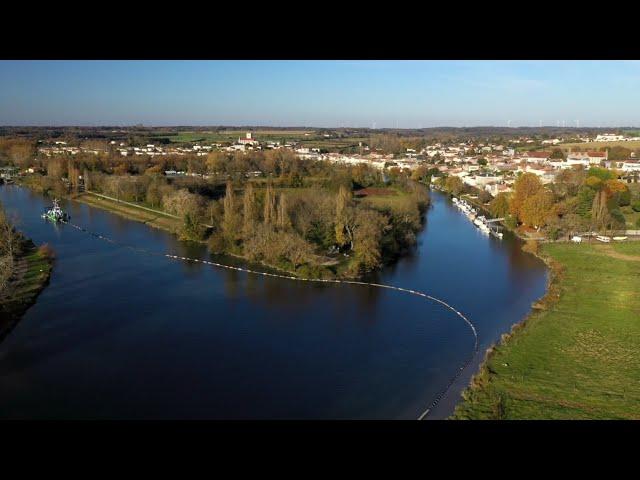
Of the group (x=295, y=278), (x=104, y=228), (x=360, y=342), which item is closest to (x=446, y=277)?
(x=295, y=278)

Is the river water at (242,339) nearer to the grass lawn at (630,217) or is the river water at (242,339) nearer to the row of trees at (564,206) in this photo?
the row of trees at (564,206)

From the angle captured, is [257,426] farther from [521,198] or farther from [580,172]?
[580,172]

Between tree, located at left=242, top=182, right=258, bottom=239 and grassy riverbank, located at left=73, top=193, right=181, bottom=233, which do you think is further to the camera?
grassy riverbank, located at left=73, top=193, right=181, bottom=233

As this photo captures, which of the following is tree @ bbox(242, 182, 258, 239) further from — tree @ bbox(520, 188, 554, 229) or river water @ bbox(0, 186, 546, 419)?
tree @ bbox(520, 188, 554, 229)

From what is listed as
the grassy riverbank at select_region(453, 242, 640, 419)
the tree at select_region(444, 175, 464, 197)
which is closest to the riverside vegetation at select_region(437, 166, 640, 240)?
the tree at select_region(444, 175, 464, 197)

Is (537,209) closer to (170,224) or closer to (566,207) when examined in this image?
(566,207)

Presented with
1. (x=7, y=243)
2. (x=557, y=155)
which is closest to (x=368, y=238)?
(x=7, y=243)
